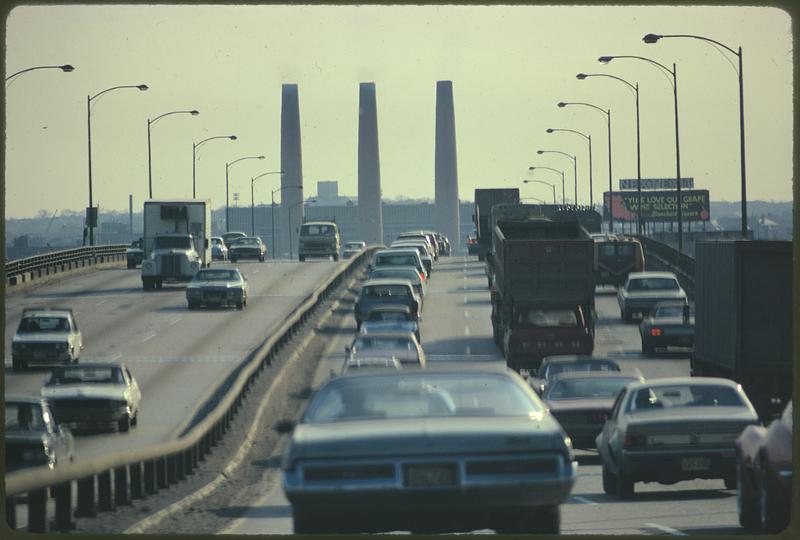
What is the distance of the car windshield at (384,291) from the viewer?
1938 inches

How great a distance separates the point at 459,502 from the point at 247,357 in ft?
110

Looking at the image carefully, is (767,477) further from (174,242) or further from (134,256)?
(134,256)

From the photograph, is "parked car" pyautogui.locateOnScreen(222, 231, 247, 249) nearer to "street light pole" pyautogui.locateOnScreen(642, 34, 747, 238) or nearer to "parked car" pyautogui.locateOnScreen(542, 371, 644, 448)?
"street light pole" pyautogui.locateOnScreen(642, 34, 747, 238)

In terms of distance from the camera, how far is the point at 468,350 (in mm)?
46000

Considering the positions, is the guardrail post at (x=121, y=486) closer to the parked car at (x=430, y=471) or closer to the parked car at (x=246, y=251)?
the parked car at (x=430, y=471)

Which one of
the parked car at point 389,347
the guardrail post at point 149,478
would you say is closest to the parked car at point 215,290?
the parked car at point 389,347

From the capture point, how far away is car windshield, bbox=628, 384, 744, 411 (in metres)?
17.4

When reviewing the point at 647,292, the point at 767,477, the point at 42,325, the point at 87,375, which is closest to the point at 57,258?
the point at 647,292

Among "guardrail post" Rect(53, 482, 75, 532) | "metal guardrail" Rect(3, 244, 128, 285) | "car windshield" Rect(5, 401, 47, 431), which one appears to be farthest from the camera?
"metal guardrail" Rect(3, 244, 128, 285)

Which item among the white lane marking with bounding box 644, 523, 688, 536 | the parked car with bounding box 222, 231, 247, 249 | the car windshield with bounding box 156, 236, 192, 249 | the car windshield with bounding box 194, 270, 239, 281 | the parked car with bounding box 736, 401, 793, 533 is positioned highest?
the parked car with bounding box 222, 231, 247, 249

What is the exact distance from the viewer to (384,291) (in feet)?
162

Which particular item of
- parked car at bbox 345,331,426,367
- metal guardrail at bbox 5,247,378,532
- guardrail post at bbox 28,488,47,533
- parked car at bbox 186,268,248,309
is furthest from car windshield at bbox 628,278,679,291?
guardrail post at bbox 28,488,47,533

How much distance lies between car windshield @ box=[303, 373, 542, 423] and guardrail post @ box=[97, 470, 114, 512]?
689 centimetres

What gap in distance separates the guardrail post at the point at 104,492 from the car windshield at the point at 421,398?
6.89 meters
